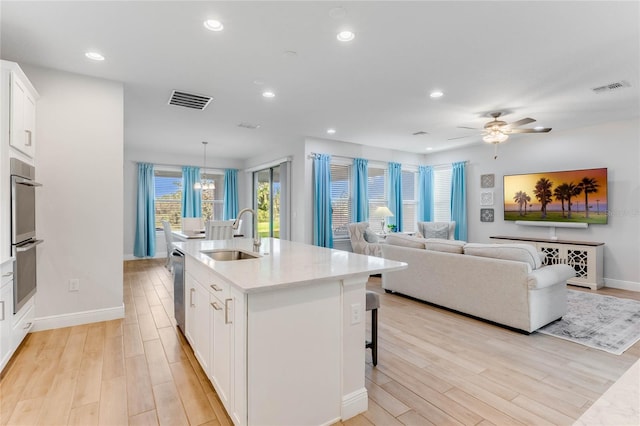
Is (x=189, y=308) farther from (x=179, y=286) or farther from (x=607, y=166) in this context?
(x=607, y=166)

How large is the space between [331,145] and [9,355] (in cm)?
560

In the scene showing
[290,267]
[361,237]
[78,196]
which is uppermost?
[78,196]

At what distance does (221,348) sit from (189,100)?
11.0ft

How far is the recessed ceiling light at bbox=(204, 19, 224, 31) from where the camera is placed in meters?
2.43

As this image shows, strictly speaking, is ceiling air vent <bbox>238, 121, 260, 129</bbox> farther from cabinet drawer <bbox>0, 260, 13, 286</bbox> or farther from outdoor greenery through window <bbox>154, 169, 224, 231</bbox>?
outdoor greenery through window <bbox>154, 169, 224, 231</bbox>

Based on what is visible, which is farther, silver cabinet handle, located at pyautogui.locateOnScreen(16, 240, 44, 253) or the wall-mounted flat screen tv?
the wall-mounted flat screen tv

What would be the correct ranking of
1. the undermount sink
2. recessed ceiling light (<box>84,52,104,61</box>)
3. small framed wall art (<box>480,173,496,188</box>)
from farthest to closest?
small framed wall art (<box>480,173,496,188</box>) < recessed ceiling light (<box>84,52,104,61</box>) < the undermount sink

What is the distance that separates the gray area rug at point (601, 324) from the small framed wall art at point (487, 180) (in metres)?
3.01

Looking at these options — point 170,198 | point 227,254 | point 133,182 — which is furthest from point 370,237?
point 133,182

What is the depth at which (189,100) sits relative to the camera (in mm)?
4152

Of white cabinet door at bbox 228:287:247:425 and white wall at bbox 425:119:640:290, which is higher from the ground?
white wall at bbox 425:119:640:290

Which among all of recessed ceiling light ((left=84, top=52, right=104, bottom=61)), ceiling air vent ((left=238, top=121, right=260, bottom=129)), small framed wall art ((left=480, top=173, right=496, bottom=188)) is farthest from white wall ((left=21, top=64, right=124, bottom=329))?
small framed wall art ((left=480, top=173, right=496, bottom=188))

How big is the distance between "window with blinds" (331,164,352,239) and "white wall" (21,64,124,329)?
416 cm

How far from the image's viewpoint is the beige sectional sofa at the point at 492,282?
316 centimetres
